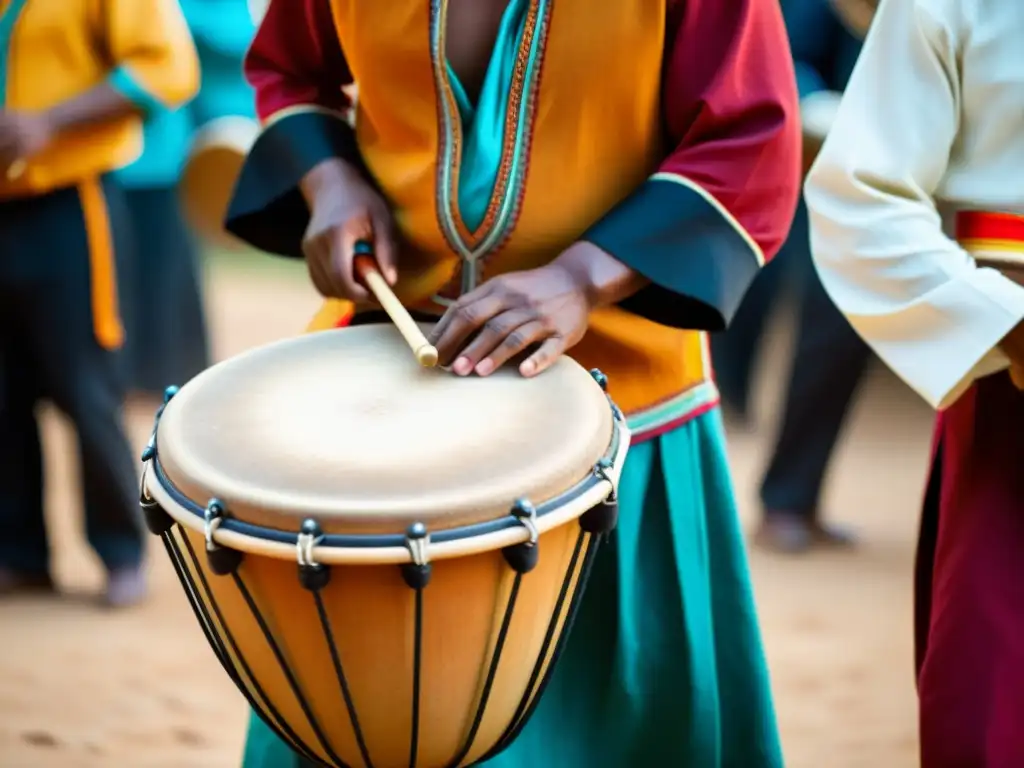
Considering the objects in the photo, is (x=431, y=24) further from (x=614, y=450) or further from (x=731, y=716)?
(x=731, y=716)

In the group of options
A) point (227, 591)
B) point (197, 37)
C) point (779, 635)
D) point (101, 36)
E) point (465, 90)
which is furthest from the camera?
point (197, 37)

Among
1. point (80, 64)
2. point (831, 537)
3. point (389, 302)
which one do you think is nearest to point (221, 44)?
point (80, 64)

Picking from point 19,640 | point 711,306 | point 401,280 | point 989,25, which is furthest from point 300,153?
point 19,640

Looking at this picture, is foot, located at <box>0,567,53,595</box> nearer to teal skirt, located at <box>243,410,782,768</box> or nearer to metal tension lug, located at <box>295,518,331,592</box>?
teal skirt, located at <box>243,410,782,768</box>

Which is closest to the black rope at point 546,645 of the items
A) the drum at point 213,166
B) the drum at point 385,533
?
the drum at point 385,533

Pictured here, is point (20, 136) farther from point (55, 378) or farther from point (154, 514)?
point (154, 514)

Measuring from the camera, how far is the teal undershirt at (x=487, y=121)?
144 cm

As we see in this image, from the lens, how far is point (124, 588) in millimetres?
3109

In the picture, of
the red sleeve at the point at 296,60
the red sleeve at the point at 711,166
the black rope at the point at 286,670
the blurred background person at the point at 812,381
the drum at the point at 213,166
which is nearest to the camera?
the black rope at the point at 286,670

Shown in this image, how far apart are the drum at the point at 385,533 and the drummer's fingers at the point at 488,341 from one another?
15 mm

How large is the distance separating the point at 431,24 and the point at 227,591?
2.13 ft

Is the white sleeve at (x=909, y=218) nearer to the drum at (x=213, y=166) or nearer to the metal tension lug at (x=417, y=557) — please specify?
the metal tension lug at (x=417, y=557)

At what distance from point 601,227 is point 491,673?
1.60 feet

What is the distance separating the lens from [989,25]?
1.39 metres
